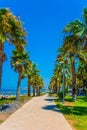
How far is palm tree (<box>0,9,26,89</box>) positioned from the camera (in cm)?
3053

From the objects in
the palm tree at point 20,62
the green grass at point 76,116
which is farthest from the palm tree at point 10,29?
the palm tree at point 20,62

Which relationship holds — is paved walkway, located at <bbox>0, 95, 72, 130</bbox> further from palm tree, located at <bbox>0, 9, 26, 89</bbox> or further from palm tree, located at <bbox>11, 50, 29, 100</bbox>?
palm tree, located at <bbox>11, 50, 29, 100</bbox>

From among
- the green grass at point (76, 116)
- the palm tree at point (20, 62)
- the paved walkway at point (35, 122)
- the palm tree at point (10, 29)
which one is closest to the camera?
the paved walkway at point (35, 122)

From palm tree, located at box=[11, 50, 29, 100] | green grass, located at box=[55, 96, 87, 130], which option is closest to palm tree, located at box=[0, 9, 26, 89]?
green grass, located at box=[55, 96, 87, 130]

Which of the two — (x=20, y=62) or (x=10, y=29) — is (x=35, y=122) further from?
(x=20, y=62)

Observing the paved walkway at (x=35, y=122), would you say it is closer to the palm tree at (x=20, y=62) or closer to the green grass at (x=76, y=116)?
the green grass at (x=76, y=116)

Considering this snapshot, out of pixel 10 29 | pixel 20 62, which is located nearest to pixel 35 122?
pixel 10 29

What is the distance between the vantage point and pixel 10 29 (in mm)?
31109

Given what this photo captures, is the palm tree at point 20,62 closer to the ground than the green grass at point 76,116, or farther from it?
farther from it

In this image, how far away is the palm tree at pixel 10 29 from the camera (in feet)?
100

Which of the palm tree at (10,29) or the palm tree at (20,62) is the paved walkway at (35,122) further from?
the palm tree at (20,62)

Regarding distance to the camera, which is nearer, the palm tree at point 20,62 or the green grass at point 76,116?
the green grass at point 76,116

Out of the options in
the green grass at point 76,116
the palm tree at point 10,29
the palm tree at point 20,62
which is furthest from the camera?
the palm tree at point 20,62

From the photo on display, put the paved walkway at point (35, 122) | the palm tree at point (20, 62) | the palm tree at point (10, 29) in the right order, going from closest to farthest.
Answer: the paved walkway at point (35, 122) < the palm tree at point (10, 29) < the palm tree at point (20, 62)
